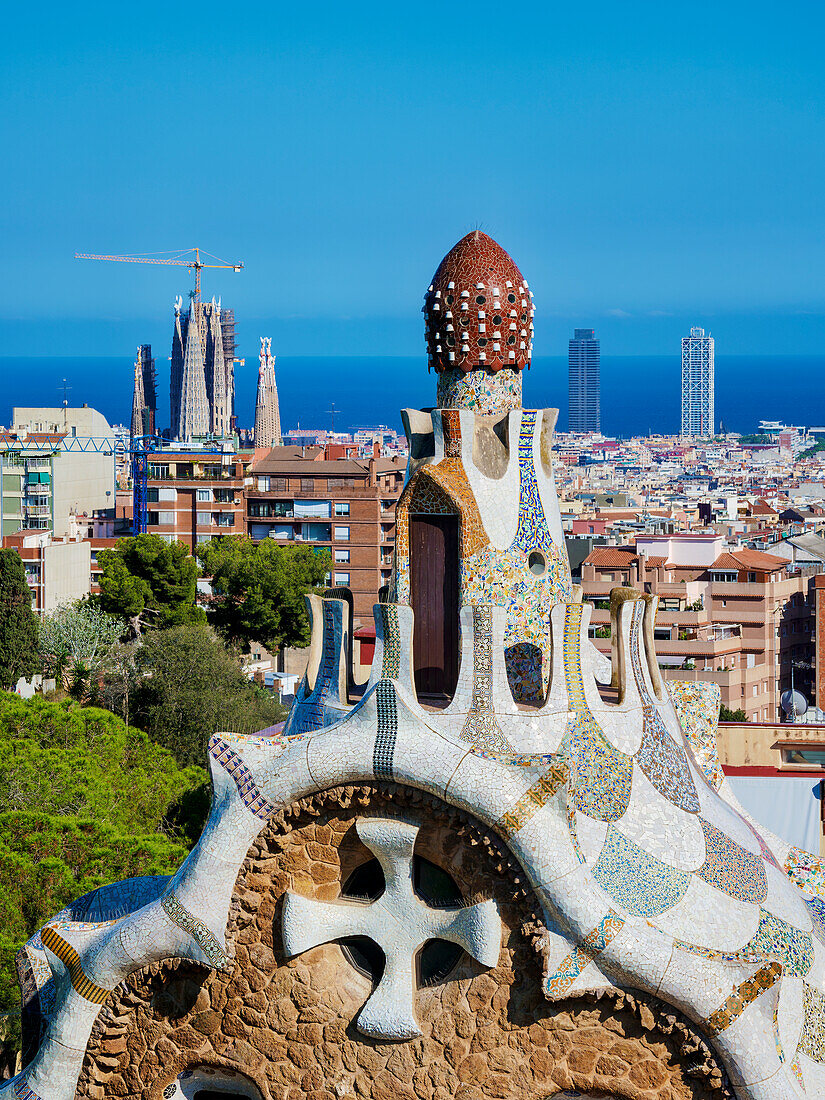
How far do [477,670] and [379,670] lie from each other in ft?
1.62

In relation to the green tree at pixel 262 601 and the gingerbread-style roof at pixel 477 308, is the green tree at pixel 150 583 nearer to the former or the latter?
the green tree at pixel 262 601

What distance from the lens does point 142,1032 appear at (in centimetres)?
929

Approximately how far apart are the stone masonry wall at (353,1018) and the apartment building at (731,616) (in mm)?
34442

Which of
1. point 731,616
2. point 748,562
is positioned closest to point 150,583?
point 731,616

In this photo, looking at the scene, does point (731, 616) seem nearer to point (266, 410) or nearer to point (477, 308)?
point (477, 308)

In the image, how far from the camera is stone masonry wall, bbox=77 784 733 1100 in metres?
8.62

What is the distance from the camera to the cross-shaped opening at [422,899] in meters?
8.91

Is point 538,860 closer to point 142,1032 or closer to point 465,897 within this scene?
point 465,897

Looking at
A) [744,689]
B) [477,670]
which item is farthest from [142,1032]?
[744,689]

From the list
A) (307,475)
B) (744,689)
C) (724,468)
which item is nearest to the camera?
(744,689)

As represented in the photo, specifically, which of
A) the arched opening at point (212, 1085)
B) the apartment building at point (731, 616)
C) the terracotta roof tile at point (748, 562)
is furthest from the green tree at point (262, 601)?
the arched opening at point (212, 1085)

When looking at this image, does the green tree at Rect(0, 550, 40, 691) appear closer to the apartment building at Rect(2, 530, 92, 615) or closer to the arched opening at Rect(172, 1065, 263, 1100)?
the apartment building at Rect(2, 530, 92, 615)

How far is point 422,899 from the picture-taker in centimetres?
893

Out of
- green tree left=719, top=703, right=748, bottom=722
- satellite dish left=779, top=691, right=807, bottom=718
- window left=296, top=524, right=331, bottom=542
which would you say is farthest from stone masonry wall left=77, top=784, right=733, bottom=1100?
window left=296, top=524, right=331, bottom=542
